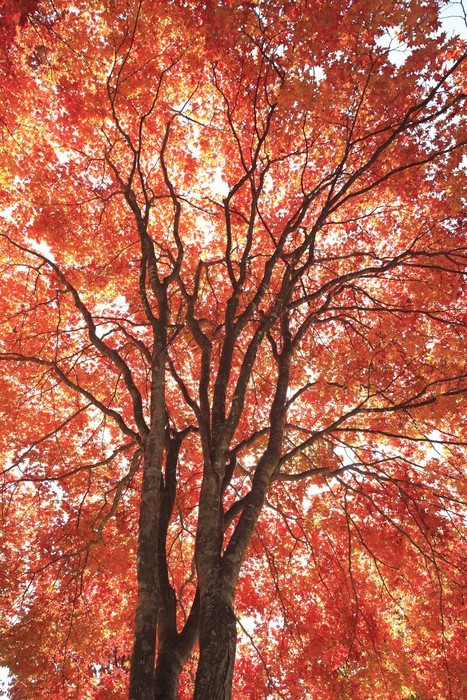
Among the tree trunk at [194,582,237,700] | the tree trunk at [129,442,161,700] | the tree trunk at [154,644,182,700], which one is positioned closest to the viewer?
the tree trunk at [194,582,237,700]

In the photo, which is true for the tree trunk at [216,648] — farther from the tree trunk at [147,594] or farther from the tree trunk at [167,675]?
the tree trunk at [167,675]

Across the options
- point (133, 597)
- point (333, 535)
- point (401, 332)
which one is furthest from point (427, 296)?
point (133, 597)

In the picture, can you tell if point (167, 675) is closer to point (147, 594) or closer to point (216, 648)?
point (147, 594)

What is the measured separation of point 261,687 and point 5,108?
1208cm

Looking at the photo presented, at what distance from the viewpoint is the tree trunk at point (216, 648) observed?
118 inches

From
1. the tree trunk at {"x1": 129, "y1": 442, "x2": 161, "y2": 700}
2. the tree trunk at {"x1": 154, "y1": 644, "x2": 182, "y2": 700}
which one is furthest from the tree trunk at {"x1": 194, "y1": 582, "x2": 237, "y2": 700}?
the tree trunk at {"x1": 154, "y1": 644, "x2": 182, "y2": 700}

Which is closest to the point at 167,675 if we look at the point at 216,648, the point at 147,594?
the point at 147,594

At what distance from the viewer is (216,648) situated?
313 cm

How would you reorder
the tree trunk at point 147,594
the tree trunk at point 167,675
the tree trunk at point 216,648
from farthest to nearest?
the tree trunk at point 167,675
the tree trunk at point 147,594
the tree trunk at point 216,648

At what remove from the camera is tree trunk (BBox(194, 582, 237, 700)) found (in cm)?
300

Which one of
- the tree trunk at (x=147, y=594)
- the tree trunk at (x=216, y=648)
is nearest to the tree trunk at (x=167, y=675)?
the tree trunk at (x=147, y=594)

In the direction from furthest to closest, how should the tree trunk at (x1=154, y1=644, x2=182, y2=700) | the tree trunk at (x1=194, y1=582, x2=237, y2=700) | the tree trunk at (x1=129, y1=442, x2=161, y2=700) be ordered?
the tree trunk at (x1=154, y1=644, x2=182, y2=700) < the tree trunk at (x1=129, y1=442, x2=161, y2=700) < the tree trunk at (x1=194, y1=582, x2=237, y2=700)

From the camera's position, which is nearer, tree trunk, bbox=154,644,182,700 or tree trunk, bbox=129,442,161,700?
tree trunk, bbox=129,442,161,700

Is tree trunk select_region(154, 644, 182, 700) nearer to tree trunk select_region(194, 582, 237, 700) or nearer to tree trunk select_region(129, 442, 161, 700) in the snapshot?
tree trunk select_region(129, 442, 161, 700)
